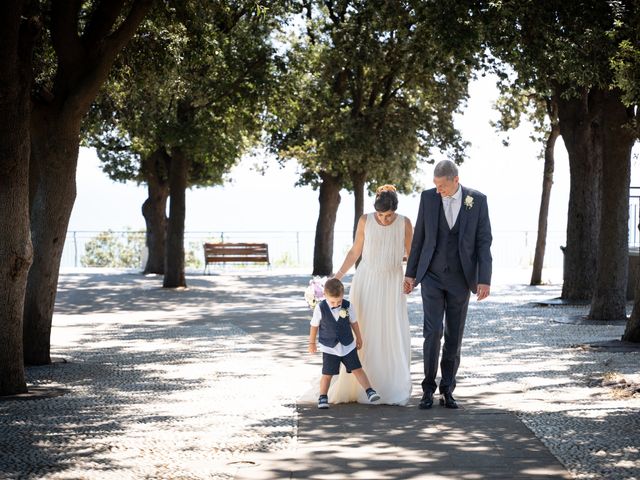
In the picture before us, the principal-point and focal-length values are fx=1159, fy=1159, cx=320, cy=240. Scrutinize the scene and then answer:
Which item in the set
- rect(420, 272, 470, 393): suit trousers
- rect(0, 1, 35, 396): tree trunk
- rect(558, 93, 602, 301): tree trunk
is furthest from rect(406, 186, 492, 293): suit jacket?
rect(558, 93, 602, 301): tree trunk

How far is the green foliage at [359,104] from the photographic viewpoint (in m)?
32.1

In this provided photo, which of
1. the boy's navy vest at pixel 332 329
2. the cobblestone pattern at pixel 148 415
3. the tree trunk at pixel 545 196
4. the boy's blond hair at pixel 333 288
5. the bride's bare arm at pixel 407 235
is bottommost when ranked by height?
the cobblestone pattern at pixel 148 415

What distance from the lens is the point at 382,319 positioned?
34.3 ft

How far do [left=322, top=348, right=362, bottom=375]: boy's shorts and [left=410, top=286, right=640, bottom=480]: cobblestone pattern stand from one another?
4.20ft

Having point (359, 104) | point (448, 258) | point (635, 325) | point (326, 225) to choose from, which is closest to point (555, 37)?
point (635, 325)

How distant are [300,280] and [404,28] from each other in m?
15.7

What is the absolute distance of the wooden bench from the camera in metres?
38.9

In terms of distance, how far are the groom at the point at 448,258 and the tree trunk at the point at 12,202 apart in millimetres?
3845

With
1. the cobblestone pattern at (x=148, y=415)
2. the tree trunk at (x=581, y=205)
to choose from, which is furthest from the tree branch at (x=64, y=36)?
the tree trunk at (x=581, y=205)

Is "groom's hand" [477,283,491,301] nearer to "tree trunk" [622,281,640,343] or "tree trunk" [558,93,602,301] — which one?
"tree trunk" [622,281,640,343]

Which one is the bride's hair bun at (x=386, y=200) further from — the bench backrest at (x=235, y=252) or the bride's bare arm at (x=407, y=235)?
the bench backrest at (x=235, y=252)

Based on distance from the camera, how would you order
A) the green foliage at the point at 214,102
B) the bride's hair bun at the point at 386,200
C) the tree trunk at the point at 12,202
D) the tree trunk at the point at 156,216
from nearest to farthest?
the bride's hair bun at the point at 386,200 < the tree trunk at the point at 12,202 < the green foliage at the point at 214,102 < the tree trunk at the point at 156,216

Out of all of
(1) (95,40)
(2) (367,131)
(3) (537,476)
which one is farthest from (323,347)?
(2) (367,131)

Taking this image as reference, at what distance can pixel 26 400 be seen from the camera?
34.9ft
